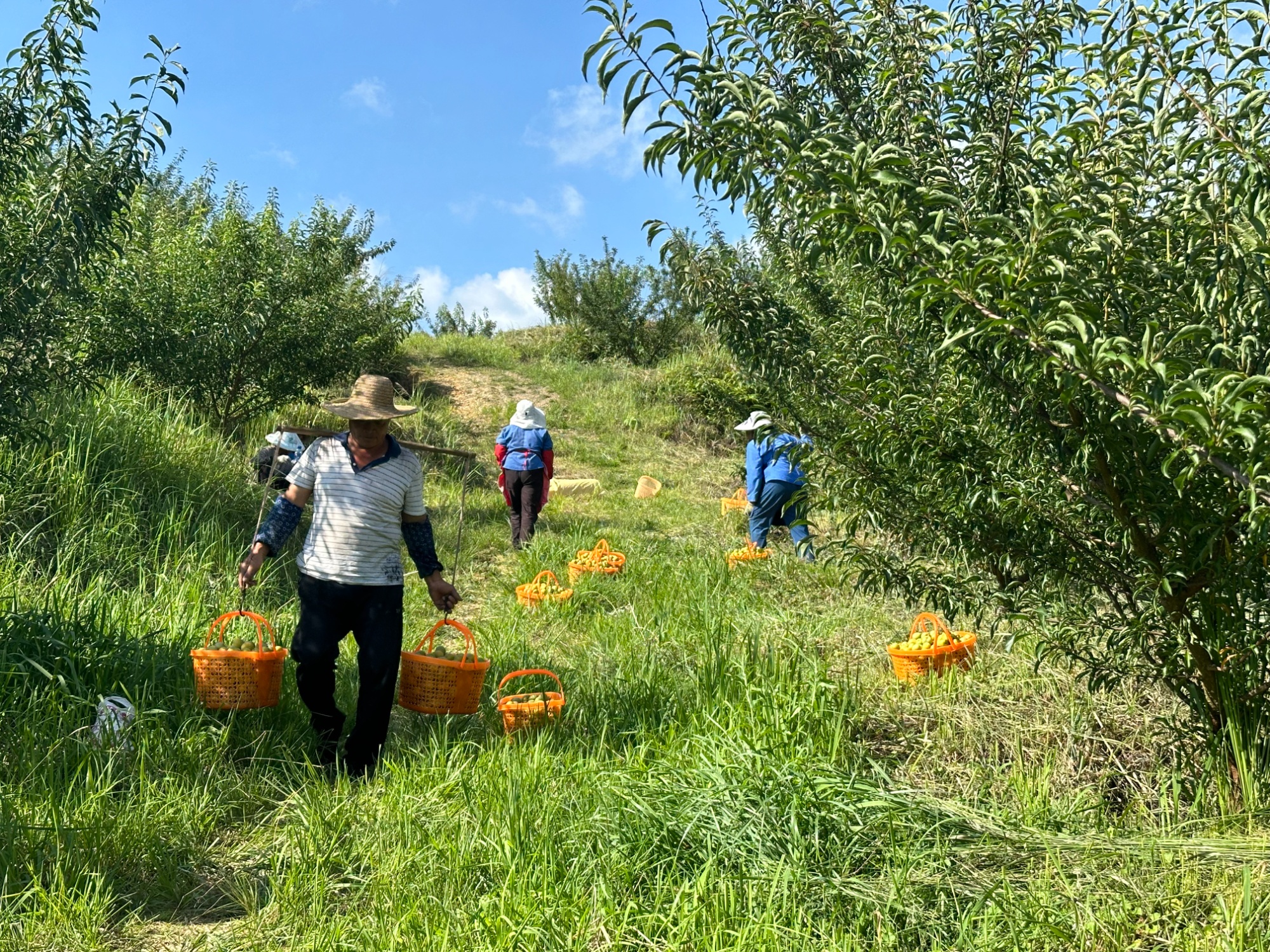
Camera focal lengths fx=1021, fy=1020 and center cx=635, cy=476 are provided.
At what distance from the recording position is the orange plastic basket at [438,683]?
4473 millimetres

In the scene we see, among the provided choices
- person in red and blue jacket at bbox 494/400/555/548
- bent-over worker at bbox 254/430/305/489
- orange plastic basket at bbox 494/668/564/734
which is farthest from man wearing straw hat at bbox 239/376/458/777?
person in red and blue jacket at bbox 494/400/555/548

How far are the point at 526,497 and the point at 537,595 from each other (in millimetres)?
2987

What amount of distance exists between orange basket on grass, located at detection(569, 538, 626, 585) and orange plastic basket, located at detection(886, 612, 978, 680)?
313 cm

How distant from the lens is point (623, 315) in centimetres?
2267

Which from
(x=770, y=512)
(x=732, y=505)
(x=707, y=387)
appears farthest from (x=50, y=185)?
(x=707, y=387)

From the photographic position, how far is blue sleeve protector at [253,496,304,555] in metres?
4.55

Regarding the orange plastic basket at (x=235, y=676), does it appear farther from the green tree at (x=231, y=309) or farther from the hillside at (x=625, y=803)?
the green tree at (x=231, y=309)

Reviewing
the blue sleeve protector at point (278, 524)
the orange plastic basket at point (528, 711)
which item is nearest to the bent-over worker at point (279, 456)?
the blue sleeve protector at point (278, 524)

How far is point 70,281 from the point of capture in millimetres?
5078

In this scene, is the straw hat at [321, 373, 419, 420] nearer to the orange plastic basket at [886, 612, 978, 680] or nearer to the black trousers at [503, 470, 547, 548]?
the orange plastic basket at [886, 612, 978, 680]

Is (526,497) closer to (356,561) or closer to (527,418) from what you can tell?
(527,418)

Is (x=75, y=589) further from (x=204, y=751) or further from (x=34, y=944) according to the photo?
(x=34, y=944)

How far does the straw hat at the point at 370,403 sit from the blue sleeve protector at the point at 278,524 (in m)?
0.47

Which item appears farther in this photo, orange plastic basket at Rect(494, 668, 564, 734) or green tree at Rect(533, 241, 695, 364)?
green tree at Rect(533, 241, 695, 364)
